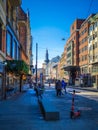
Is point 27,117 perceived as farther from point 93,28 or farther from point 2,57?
point 93,28

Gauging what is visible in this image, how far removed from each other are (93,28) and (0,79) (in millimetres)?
66183

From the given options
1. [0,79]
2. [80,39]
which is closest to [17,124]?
[0,79]

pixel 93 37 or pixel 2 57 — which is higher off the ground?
pixel 93 37

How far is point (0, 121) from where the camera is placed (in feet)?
41.1

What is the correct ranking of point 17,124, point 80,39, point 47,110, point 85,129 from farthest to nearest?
1. point 80,39
2. point 47,110
3. point 17,124
4. point 85,129

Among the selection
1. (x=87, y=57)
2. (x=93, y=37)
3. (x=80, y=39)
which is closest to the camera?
(x=93, y=37)

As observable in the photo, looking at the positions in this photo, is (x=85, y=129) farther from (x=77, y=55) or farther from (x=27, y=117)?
(x=77, y=55)

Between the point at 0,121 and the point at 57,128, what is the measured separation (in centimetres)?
268

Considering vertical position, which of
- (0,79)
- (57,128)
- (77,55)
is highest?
(77,55)

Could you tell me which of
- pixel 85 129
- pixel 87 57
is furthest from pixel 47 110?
pixel 87 57

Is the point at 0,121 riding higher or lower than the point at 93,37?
lower

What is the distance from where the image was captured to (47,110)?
13.7 m

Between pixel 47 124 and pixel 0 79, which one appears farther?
pixel 0 79

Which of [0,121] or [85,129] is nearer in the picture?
[85,129]
